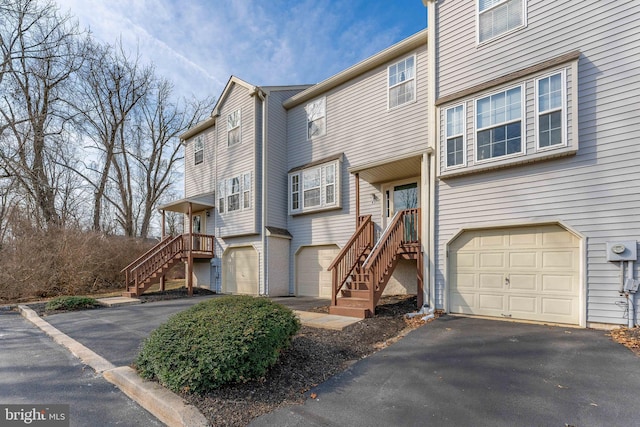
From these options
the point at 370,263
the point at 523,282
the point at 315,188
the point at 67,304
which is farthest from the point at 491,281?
the point at 67,304

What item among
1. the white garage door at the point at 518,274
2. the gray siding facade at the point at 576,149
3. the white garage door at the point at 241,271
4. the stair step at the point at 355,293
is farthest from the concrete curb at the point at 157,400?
the white garage door at the point at 241,271

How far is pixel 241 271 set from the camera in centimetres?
1284

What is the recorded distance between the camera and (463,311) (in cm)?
725

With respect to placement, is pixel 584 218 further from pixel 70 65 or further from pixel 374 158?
pixel 70 65

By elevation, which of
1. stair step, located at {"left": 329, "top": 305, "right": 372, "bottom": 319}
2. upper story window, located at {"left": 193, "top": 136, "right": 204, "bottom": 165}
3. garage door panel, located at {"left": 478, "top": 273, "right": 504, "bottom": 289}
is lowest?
stair step, located at {"left": 329, "top": 305, "right": 372, "bottom": 319}

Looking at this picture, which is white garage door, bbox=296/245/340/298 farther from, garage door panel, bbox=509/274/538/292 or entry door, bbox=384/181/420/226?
garage door panel, bbox=509/274/538/292

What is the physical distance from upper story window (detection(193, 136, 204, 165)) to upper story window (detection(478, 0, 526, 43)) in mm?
12959

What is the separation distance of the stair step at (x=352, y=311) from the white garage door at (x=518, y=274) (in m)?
2.17

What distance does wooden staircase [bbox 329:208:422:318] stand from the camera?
7102 millimetres

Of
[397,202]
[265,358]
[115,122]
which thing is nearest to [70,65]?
[115,122]

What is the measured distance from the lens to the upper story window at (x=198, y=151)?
15.8 meters

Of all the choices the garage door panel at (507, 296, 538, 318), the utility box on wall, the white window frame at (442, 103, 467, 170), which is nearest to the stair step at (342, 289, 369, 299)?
the garage door panel at (507, 296, 538, 318)

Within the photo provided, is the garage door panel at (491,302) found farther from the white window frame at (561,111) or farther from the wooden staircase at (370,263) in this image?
the white window frame at (561,111)

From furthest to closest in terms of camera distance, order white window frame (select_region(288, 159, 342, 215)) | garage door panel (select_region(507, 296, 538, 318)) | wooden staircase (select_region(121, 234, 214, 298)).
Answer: wooden staircase (select_region(121, 234, 214, 298))
white window frame (select_region(288, 159, 342, 215))
garage door panel (select_region(507, 296, 538, 318))
